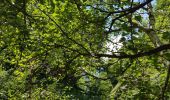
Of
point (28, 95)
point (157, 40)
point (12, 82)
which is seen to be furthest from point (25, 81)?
point (157, 40)

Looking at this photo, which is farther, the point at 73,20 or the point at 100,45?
the point at 73,20

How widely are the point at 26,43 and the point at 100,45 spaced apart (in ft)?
5.30

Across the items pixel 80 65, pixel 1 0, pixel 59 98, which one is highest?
pixel 1 0

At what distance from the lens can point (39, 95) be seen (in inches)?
678

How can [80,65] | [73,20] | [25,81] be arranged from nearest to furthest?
[73,20], [80,65], [25,81]

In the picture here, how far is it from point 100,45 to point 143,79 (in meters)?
1.18

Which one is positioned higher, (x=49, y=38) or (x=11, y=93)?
(x=49, y=38)

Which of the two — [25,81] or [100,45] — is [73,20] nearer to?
[100,45]

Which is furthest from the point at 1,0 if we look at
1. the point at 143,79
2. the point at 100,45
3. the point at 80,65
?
the point at 80,65

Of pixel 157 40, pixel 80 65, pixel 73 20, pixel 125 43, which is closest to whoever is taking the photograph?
pixel 125 43

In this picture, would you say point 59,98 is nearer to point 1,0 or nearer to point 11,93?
point 11,93

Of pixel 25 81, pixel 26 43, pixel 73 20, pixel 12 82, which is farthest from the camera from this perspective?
pixel 12 82

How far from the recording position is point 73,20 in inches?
366

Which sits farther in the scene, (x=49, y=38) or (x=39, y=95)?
(x=39, y=95)
